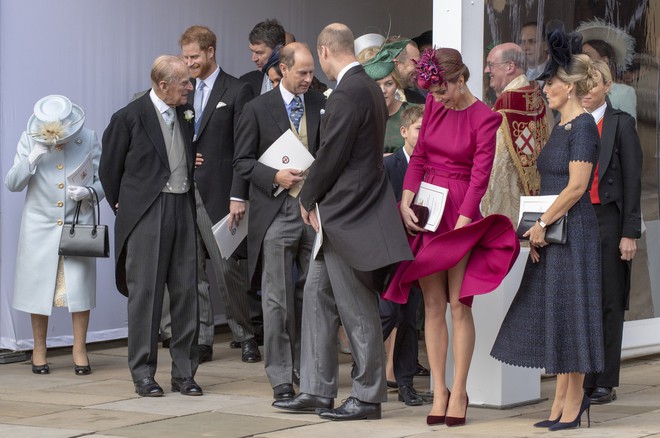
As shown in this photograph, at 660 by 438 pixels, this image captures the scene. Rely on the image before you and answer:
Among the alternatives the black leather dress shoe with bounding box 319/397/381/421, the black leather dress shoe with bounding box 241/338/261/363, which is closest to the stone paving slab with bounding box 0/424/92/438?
the black leather dress shoe with bounding box 319/397/381/421

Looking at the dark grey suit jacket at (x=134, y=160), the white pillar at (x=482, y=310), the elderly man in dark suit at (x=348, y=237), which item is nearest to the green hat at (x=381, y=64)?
the white pillar at (x=482, y=310)

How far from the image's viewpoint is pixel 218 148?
25.7 feet

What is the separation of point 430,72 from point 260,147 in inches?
47.4

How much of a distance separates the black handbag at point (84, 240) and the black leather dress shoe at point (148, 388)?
1.00 meters

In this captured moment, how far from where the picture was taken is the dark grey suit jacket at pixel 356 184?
18.6 ft

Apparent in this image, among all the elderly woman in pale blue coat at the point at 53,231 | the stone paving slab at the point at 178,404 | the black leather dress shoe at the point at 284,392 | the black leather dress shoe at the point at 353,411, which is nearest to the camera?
the black leather dress shoe at the point at 353,411

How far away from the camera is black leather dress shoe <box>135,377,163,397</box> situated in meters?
6.55

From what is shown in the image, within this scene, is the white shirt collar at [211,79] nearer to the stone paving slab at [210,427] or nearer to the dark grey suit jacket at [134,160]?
the dark grey suit jacket at [134,160]

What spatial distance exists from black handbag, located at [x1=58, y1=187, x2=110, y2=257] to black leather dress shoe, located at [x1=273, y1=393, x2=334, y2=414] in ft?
5.97

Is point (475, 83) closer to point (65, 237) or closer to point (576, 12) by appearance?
point (576, 12)

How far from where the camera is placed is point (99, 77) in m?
8.48

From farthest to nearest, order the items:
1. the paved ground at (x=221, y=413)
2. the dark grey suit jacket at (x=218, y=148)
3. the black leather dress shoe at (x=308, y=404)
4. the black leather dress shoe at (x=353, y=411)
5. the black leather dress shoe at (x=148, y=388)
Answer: the dark grey suit jacket at (x=218, y=148)
the black leather dress shoe at (x=148, y=388)
the black leather dress shoe at (x=308, y=404)
the black leather dress shoe at (x=353, y=411)
the paved ground at (x=221, y=413)

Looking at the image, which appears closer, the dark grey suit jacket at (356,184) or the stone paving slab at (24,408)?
the dark grey suit jacket at (356,184)

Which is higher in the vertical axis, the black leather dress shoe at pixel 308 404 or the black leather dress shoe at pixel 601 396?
the black leather dress shoe at pixel 308 404
